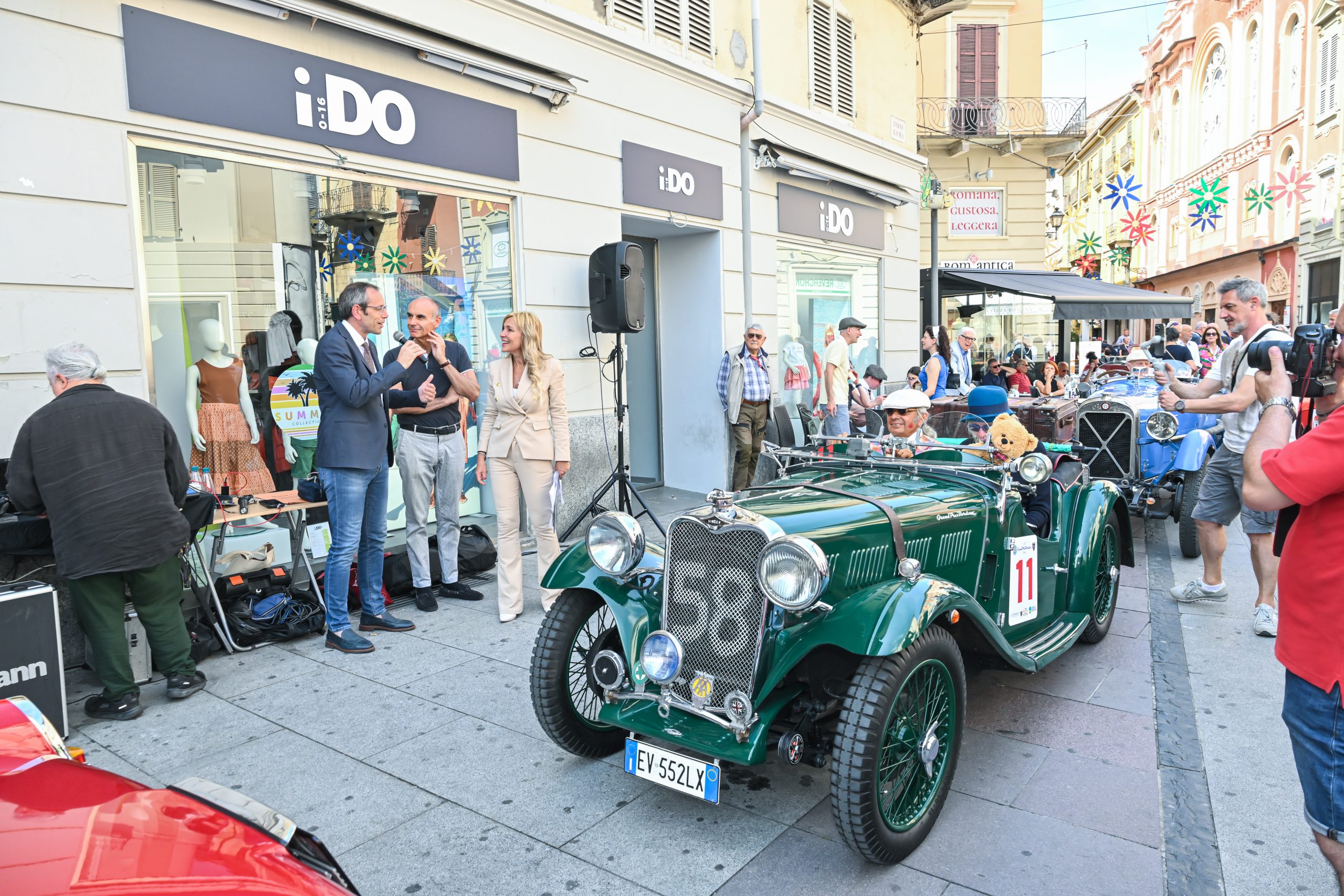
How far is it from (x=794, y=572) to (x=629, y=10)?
23.0ft

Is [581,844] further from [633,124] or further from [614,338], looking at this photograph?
[633,124]

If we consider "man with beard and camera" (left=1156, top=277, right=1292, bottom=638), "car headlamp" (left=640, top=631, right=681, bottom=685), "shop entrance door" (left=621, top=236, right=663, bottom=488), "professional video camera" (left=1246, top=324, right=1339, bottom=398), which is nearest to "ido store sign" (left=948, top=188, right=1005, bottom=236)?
"shop entrance door" (left=621, top=236, right=663, bottom=488)

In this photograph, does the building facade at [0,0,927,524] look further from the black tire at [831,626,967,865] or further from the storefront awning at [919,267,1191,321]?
the storefront awning at [919,267,1191,321]

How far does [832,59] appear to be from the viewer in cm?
1098

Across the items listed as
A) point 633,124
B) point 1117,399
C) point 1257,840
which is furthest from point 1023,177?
point 1257,840

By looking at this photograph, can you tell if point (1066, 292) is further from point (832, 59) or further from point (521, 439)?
point (521, 439)

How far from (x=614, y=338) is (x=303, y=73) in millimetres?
3522

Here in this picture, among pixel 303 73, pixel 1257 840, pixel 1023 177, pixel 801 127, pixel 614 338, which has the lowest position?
pixel 1257 840

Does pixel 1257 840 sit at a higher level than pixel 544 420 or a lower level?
lower

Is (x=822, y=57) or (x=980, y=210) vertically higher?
(x=822, y=57)

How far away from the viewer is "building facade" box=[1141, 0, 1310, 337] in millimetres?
24906

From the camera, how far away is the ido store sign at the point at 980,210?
19.9 meters

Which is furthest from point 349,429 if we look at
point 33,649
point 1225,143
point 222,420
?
point 1225,143

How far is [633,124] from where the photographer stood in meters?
8.05
